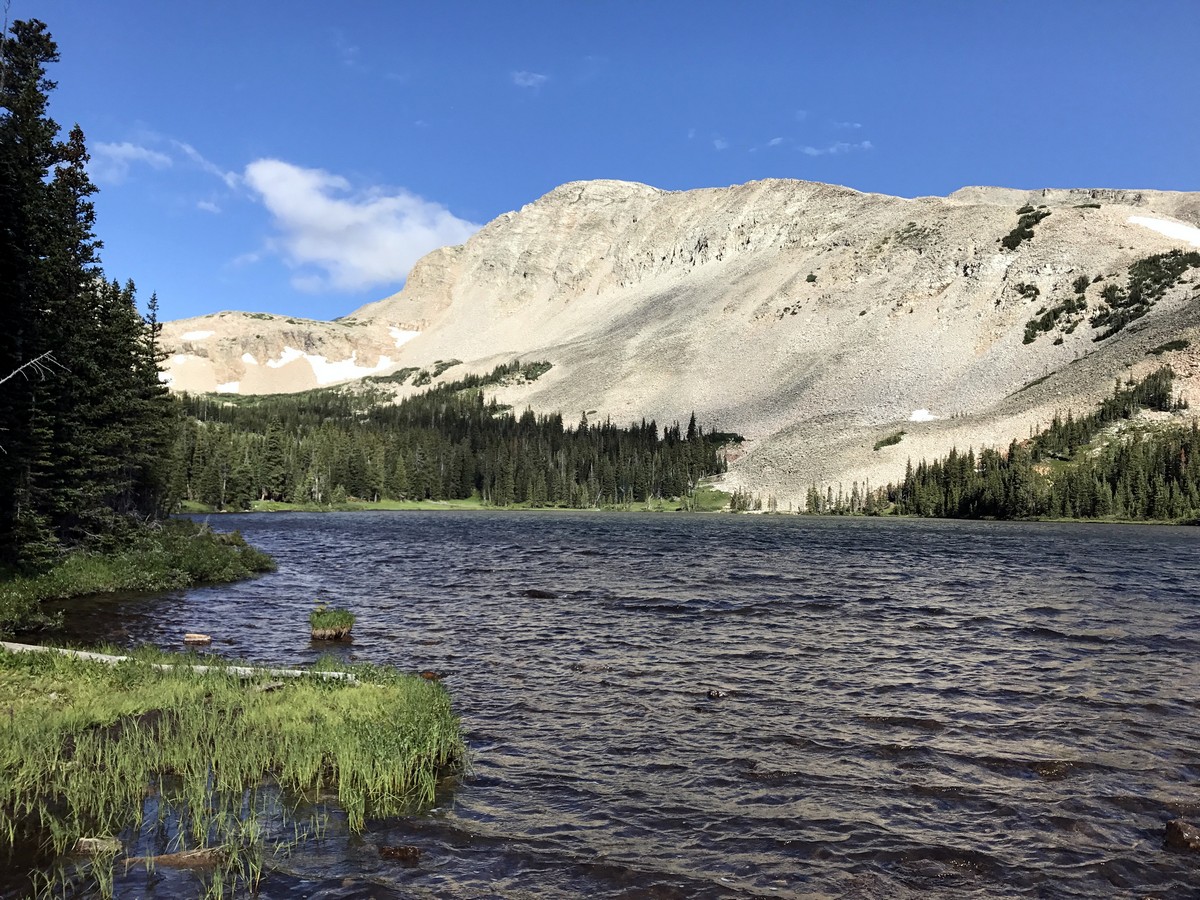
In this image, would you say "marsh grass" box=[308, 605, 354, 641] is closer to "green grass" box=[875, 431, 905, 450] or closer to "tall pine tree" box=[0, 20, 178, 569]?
"tall pine tree" box=[0, 20, 178, 569]

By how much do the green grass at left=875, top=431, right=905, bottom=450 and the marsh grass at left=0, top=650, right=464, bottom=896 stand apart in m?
161

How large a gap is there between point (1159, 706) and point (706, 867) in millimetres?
16347

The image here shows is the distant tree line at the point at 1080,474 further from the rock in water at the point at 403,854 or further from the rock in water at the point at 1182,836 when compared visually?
the rock in water at the point at 403,854

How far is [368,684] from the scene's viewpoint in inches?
751

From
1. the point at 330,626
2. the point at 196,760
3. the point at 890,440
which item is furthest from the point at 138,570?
the point at 890,440

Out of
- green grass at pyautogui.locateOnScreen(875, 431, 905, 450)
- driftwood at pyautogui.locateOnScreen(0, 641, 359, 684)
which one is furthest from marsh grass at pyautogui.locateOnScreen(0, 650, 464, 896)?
green grass at pyautogui.locateOnScreen(875, 431, 905, 450)

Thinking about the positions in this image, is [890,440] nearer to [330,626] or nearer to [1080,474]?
[1080,474]

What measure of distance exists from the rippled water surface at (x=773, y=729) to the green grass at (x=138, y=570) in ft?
7.85

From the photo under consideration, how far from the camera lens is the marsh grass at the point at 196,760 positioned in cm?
1146

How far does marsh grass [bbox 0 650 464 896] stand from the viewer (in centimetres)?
1146

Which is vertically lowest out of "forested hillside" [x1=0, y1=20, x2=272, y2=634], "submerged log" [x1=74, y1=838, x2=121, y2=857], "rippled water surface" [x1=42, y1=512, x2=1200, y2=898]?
"rippled water surface" [x1=42, y1=512, x2=1200, y2=898]

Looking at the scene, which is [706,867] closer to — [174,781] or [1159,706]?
[174,781]

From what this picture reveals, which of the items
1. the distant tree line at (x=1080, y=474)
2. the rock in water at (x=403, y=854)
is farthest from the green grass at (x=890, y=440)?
the rock in water at (x=403, y=854)

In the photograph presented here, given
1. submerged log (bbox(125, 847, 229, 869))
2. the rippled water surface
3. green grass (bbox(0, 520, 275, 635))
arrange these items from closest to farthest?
1. submerged log (bbox(125, 847, 229, 869))
2. the rippled water surface
3. green grass (bbox(0, 520, 275, 635))
